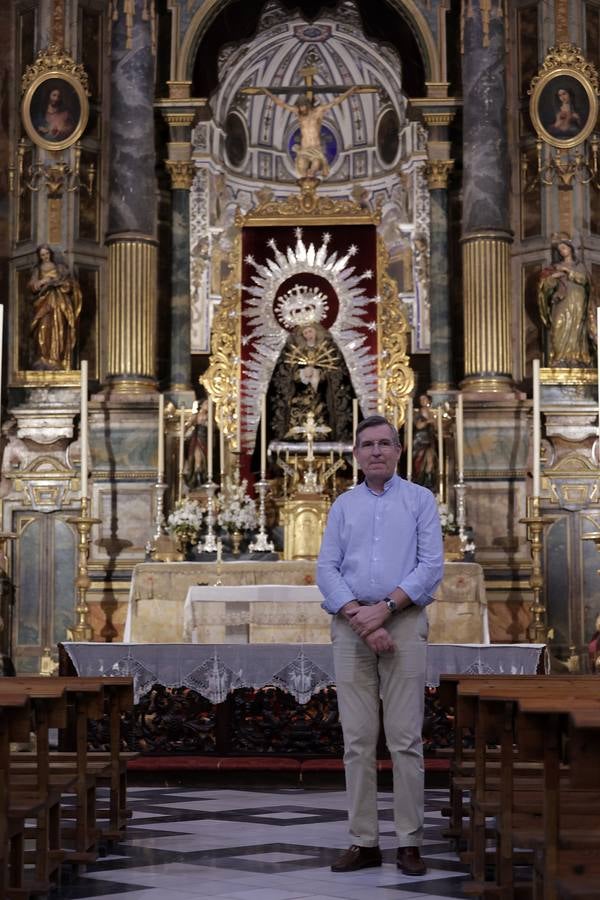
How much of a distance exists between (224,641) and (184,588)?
150 cm

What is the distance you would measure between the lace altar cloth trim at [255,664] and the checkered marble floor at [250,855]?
764 millimetres

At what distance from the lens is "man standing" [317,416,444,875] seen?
5.97m

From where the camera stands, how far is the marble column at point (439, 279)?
14.4m

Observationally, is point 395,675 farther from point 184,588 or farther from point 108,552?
point 108,552

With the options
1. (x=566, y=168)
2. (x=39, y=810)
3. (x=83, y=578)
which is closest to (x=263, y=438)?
(x=83, y=578)

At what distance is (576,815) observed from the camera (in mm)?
5156

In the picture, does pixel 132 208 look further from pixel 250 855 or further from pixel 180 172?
pixel 250 855

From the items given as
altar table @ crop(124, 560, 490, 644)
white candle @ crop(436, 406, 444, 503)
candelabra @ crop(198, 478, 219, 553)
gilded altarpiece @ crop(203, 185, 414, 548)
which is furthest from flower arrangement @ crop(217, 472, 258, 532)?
white candle @ crop(436, 406, 444, 503)

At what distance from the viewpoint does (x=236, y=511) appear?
12.9 m

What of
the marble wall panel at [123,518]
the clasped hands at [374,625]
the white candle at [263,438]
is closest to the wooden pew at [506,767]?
the clasped hands at [374,625]

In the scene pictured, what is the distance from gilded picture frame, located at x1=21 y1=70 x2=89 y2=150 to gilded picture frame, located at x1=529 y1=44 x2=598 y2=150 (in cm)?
395

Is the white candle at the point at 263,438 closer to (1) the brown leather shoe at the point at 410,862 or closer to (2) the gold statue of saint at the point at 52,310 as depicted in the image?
(2) the gold statue of saint at the point at 52,310

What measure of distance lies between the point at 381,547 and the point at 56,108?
367 inches

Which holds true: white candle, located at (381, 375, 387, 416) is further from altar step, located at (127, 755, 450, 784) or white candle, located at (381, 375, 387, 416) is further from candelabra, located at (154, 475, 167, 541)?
altar step, located at (127, 755, 450, 784)
